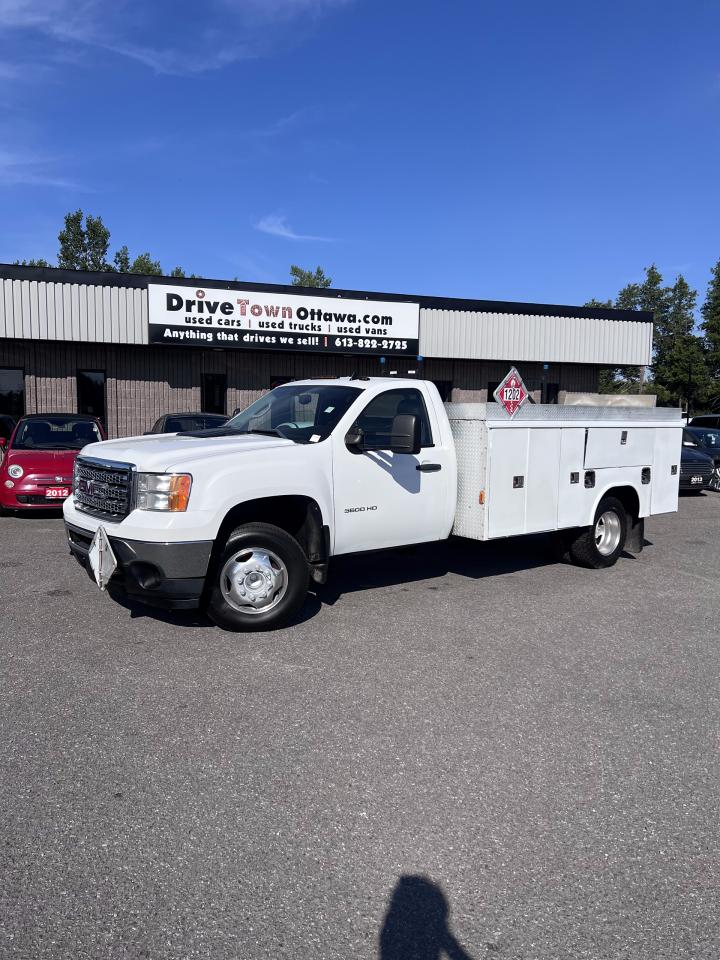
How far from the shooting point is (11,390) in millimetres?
19375

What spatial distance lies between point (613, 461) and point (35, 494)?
8063 mm

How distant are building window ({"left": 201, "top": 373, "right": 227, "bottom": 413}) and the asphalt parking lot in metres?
15.0

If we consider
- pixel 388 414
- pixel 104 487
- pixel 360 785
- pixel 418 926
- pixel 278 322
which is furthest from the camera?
pixel 278 322

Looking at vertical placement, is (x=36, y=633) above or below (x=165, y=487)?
below

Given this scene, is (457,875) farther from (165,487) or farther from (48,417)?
(48,417)

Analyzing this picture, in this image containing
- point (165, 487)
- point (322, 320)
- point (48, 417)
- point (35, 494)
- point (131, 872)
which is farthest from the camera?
point (322, 320)

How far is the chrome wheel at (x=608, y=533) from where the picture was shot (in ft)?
27.6

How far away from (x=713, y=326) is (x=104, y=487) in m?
67.2

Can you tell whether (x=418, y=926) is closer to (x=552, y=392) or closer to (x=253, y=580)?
(x=253, y=580)

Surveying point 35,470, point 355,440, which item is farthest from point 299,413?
point 35,470

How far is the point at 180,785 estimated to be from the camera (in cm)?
348

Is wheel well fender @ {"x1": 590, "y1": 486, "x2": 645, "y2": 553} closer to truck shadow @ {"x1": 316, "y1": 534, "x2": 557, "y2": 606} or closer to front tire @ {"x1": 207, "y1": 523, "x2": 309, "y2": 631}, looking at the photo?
truck shadow @ {"x1": 316, "y1": 534, "x2": 557, "y2": 606}

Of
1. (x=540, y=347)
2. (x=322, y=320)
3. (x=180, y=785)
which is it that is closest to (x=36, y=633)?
(x=180, y=785)

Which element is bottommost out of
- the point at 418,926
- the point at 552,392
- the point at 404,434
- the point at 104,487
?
the point at 418,926
